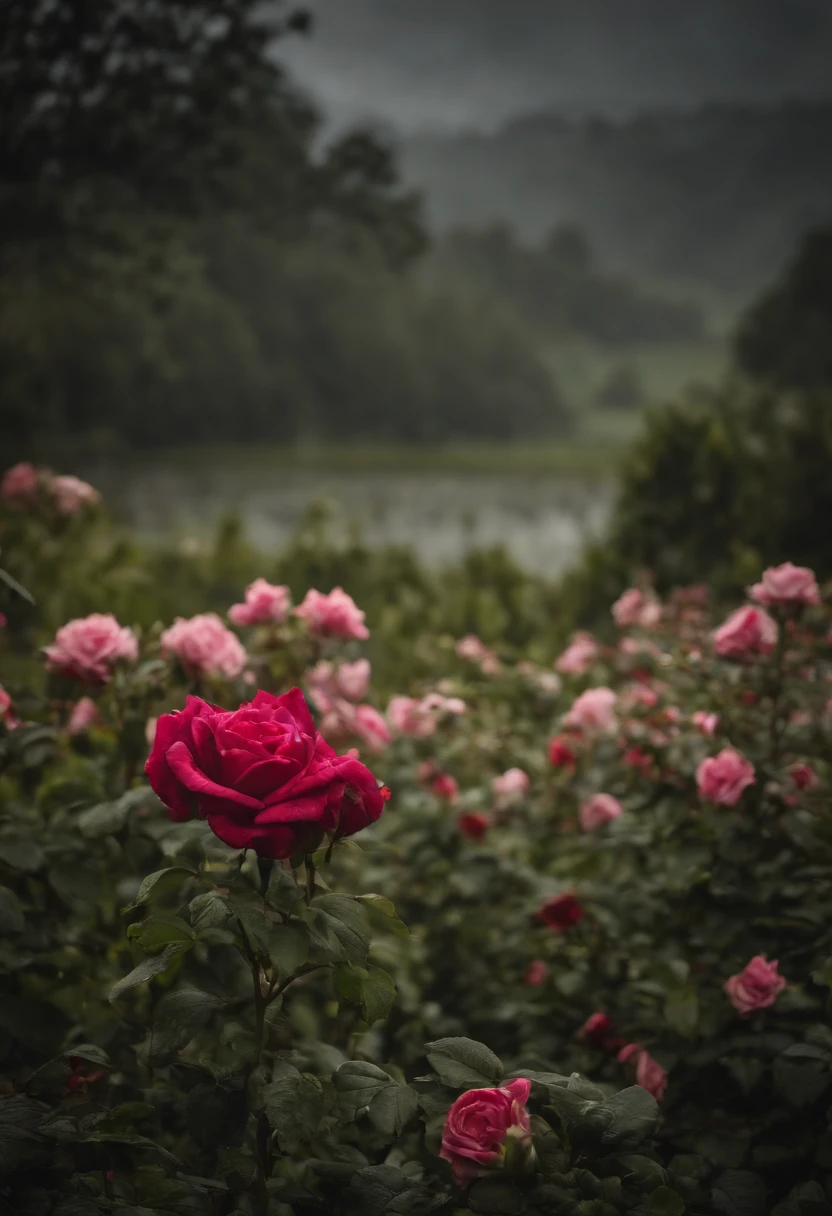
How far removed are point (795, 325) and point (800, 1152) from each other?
39.3 feet

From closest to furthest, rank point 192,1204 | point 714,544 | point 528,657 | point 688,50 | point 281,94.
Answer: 1. point 192,1204
2. point 528,657
3. point 714,544
4. point 281,94
5. point 688,50

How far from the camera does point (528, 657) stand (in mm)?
3639

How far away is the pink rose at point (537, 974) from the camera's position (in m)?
1.93

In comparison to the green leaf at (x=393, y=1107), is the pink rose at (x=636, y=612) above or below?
above

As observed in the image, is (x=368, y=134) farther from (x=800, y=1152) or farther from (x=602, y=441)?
(x=602, y=441)

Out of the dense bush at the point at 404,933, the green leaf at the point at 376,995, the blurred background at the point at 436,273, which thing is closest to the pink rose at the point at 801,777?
the dense bush at the point at 404,933

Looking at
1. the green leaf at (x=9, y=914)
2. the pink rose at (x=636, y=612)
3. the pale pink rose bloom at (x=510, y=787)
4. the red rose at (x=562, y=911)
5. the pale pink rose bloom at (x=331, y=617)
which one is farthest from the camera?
the pink rose at (x=636, y=612)

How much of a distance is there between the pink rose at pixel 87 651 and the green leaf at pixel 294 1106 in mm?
852

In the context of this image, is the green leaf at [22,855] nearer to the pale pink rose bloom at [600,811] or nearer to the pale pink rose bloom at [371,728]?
the pale pink rose bloom at [371,728]

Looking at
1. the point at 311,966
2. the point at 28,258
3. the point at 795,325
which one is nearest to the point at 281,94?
the point at 28,258

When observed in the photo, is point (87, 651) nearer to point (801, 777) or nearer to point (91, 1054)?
point (91, 1054)

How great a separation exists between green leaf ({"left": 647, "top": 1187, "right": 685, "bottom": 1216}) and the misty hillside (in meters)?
10.7

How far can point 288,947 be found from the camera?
97 centimetres

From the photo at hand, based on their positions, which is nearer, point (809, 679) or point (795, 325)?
point (809, 679)
